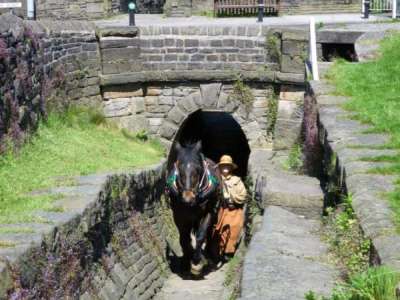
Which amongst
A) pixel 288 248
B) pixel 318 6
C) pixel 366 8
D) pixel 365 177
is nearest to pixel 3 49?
pixel 288 248

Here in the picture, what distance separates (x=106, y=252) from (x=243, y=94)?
7.15 metres

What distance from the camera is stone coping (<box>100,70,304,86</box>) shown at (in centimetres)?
1648

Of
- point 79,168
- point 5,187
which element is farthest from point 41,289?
point 79,168

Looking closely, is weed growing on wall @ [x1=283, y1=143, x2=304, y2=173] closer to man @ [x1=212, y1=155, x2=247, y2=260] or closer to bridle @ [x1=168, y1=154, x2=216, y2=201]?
man @ [x1=212, y1=155, x2=247, y2=260]

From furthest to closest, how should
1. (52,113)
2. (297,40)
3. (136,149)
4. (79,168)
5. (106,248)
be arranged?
(297,40)
(136,149)
(52,113)
(79,168)
(106,248)

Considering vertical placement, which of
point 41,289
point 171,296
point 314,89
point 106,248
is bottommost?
point 171,296

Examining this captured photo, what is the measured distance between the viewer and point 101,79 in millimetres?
16406

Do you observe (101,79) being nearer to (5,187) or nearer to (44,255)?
(5,187)

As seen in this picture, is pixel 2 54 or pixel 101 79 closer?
pixel 2 54

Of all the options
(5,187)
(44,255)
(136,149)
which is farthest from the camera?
(136,149)

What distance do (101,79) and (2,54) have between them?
18.5 ft

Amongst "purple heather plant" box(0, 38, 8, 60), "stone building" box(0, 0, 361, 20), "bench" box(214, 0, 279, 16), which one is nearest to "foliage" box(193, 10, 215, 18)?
"stone building" box(0, 0, 361, 20)

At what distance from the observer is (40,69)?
524 inches

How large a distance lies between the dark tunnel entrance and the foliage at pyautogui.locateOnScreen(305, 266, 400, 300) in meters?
15.4
